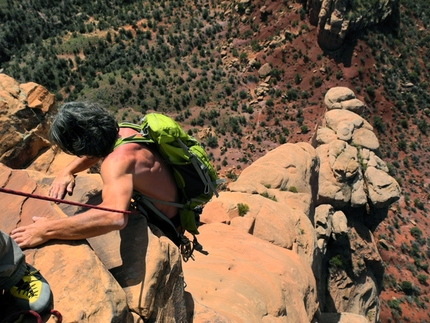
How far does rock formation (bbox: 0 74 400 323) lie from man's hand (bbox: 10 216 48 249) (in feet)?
0.35

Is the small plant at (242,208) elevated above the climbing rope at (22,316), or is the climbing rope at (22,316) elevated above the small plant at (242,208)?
the climbing rope at (22,316)

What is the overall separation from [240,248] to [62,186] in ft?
14.5

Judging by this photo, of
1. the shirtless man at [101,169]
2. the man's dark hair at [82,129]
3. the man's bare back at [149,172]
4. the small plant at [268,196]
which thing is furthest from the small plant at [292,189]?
the man's dark hair at [82,129]

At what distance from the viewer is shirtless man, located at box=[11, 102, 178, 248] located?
10.4ft

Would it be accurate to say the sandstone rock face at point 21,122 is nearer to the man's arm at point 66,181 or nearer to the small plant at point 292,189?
the man's arm at point 66,181

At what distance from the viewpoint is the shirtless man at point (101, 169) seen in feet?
10.4

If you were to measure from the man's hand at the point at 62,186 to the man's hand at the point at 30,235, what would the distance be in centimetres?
102

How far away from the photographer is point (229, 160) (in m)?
26.7

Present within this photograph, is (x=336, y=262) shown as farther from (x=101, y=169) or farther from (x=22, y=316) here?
(x=22, y=316)

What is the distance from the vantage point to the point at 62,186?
4.30m

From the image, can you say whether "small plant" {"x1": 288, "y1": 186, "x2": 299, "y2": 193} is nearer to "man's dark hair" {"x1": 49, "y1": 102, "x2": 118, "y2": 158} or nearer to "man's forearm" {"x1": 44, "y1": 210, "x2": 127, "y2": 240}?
"man's dark hair" {"x1": 49, "y1": 102, "x2": 118, "y2": 158}

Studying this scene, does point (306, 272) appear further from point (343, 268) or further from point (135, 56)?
point (135, 56)

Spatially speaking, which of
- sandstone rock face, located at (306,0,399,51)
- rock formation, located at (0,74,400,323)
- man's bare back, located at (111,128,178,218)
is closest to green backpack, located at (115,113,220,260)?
man's bare back, located at (111,128,178,218)

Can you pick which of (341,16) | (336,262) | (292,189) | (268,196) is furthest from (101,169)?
(341,16)
